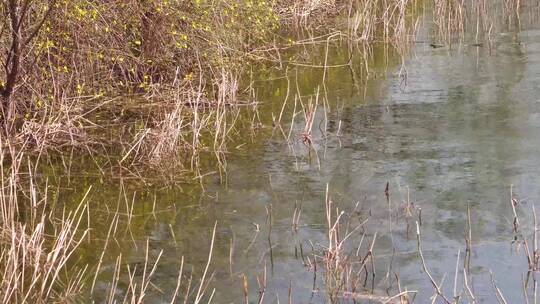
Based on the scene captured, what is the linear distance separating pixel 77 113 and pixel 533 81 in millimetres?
4517

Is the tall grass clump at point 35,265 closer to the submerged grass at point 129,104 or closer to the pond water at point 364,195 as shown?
the submerged grass at point 129,104

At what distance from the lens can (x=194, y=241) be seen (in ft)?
19.2

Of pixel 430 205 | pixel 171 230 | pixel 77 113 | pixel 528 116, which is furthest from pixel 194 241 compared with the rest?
pixel 528 116

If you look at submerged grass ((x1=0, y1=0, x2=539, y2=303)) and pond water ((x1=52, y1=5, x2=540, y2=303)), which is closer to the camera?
pond water ((x1=52, y1=5, x2=540, y2=303))

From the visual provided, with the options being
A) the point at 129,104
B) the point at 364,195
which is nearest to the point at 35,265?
the point at 364,195

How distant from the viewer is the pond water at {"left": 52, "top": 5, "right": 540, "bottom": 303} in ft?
17.0

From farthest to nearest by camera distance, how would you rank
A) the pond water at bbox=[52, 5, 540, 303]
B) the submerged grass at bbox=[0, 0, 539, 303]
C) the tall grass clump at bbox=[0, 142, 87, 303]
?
the submerged grass at bbox=[0, 0, 539, 303] → the pond water at bbox=[52, 5, 540, 303] → the tall grass clump at bbox=[0, 142, 87, 303]

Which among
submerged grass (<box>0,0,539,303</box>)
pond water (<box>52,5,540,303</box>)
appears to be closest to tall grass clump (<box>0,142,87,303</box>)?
submerged grass (<box>0,0,539,303</box>)

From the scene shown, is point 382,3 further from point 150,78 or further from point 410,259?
point 410,259

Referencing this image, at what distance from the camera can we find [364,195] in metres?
6.53

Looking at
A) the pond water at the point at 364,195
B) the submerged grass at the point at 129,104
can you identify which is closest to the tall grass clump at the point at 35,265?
the submerged grass at the point at 129,104

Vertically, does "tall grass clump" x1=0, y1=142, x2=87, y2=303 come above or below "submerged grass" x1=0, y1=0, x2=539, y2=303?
below

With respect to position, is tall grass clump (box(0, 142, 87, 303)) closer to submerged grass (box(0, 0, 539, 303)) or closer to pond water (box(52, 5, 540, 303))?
submerged grass (box(0, 0, 539, 303))

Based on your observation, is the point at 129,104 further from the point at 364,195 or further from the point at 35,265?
the point at 35,265
